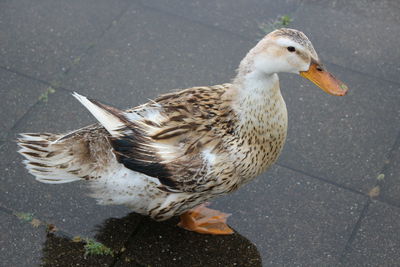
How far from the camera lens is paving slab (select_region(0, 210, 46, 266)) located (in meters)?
3.88

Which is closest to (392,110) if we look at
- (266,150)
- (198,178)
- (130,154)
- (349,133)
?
(349,133)

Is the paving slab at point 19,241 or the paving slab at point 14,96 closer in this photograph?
the paving slab at point 19,241

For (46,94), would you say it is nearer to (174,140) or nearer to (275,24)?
(174,140)

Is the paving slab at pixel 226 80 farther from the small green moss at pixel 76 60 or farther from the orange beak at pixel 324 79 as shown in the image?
the orange beak at pixel 324 79

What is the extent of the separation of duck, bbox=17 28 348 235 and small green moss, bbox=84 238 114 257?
1.05 feet

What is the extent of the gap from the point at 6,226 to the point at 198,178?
1.39 metres

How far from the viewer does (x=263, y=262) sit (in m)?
3.96

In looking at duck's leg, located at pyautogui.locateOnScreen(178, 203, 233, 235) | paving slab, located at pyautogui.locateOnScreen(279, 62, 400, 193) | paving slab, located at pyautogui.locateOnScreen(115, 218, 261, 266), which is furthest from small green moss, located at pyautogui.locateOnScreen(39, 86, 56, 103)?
paving slab, located at pyautogui.locateOnScreen(279, 62, 400, 193)

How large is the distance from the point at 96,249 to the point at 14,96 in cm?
164

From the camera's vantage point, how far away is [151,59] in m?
5.33

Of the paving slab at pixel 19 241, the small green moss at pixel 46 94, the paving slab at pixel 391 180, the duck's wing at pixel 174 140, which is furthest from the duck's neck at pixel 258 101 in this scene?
the small green moss at pixel 46 94

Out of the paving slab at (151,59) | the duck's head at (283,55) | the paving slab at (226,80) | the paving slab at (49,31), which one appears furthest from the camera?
the paving slab at (49,31)

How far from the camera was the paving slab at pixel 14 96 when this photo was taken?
471 centimetres

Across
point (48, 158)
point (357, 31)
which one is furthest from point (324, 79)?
point (357, 31)
